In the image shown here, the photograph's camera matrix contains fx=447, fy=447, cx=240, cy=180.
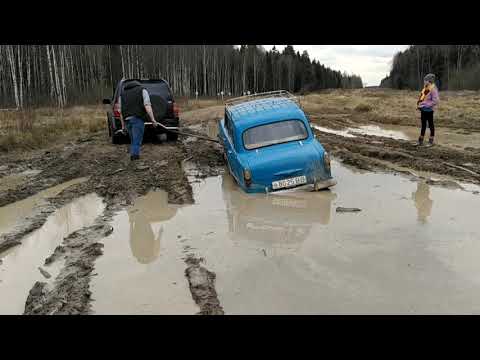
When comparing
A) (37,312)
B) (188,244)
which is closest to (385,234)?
(188,244)

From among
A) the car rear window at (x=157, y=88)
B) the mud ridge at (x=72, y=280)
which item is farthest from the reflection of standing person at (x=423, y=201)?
the car rear window at (x=157, y=88)

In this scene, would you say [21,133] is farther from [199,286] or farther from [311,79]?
[311,79]

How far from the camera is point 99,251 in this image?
18.7 feet

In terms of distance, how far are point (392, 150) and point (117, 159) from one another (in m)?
7.41

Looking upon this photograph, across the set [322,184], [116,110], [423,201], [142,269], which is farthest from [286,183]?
[116,110]

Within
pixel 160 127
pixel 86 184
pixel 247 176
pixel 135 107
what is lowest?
pixel 86 184

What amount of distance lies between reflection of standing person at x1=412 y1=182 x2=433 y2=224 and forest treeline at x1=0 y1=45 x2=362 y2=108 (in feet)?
81.6

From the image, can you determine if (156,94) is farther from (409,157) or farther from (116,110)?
(409,157)

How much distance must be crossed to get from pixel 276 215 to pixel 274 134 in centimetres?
233

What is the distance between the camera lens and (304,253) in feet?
17.9

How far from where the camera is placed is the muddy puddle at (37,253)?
4.71 m

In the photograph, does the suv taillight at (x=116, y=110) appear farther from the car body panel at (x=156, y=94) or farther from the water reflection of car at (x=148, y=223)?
the water reflection of car at (x=148, y=223)

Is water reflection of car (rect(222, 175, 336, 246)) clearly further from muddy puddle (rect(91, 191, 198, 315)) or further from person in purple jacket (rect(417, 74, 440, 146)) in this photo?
person in purple jacket (rect(417, 74, 440, 146))

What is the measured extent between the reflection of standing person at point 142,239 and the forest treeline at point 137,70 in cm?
2300
